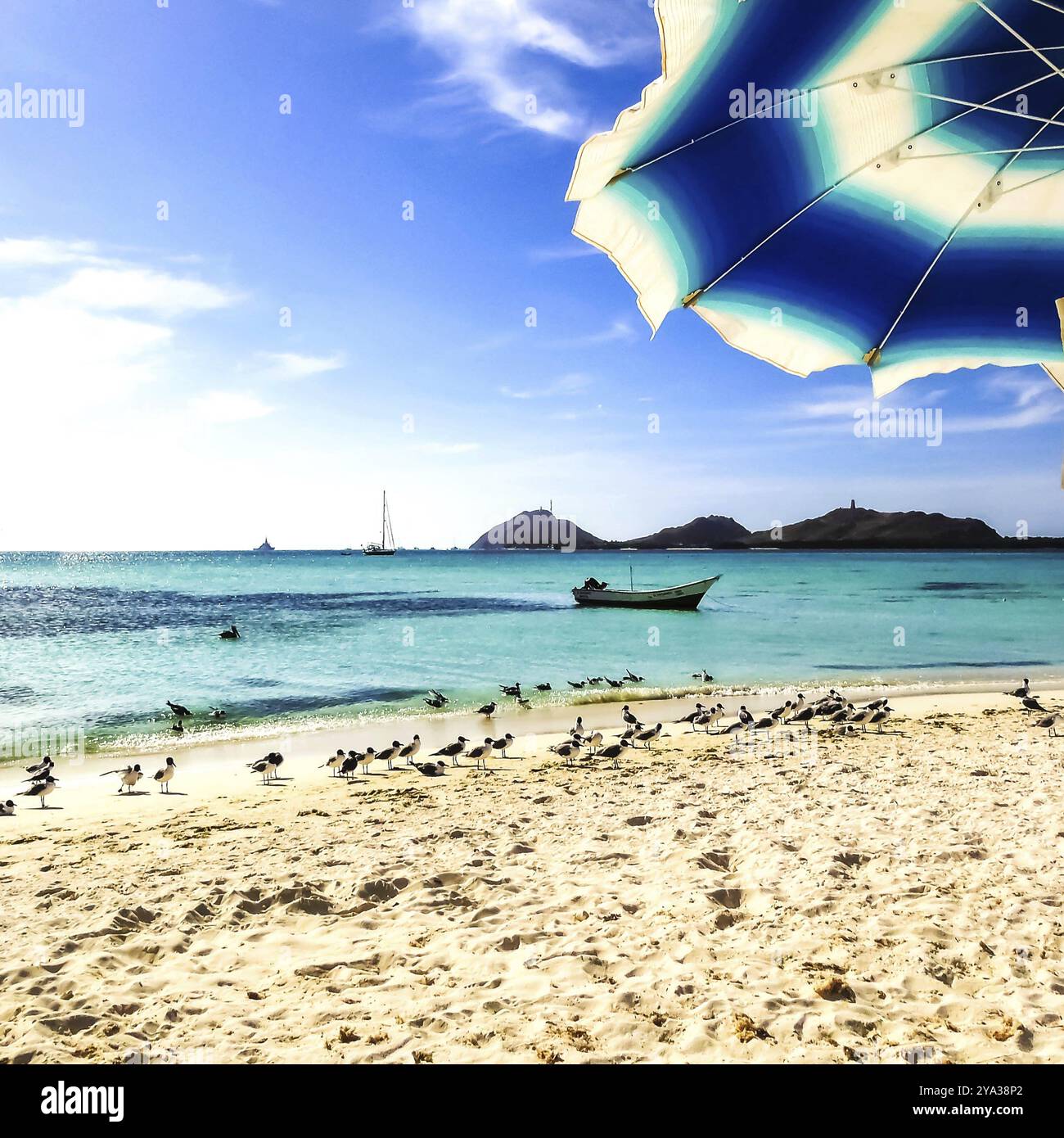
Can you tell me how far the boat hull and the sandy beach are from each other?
107ft

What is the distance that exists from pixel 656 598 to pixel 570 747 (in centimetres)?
3174

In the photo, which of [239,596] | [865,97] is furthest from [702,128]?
[239,596]

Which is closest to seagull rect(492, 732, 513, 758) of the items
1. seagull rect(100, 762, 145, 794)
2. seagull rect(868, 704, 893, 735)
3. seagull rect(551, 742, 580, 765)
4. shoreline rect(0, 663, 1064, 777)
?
seagull rect(551, 742, 580, 765)

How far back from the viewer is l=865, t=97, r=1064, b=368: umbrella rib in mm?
3174

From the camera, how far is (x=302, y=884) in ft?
19.2

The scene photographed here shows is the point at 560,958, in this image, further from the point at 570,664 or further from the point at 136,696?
the point at 570,664

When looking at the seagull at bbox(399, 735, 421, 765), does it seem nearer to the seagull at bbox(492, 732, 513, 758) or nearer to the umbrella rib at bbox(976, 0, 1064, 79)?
the seagull at bbox(492, 732, 513, 758)

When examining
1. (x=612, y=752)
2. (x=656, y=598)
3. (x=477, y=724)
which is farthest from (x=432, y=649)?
(x=656, y=598)

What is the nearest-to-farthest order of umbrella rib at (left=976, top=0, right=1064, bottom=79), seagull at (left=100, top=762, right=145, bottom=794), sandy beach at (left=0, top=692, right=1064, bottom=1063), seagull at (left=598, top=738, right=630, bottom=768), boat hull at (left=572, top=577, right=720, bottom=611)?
umbrella rib at (left=976, top=0, right=1064, bottom=79) < sandy beach at (left=0, top=692, right=1064, bottom=1063) < seagull at (left=100, top=762, right=145, bottom=794) < seagull at (left=598, top=738, right=630, bottom=768) < boat hull at (left=572, top=577, right=720, bottom=611)

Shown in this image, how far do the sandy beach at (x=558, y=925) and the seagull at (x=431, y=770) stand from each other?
1.39 meters

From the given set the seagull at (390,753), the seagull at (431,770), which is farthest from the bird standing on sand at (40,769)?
the seagull at (431,770)

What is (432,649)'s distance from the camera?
2811cm

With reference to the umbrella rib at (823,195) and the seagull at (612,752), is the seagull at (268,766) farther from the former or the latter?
the umbrella rib at (823,195)

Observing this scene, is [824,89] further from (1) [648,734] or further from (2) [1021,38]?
(1) [648,734]
